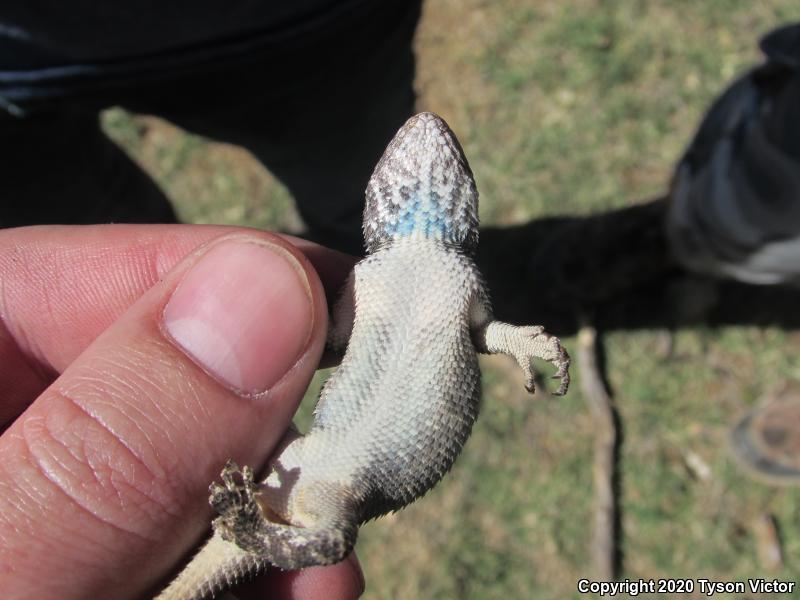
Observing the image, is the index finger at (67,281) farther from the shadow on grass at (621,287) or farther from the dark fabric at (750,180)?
the dark fabric at (750,180)

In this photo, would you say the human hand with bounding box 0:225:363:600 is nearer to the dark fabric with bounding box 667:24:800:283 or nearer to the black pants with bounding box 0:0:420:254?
the black pants with bounding box 0:0:420:254

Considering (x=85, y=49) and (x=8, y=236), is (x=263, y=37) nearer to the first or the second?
(x=85, y=49)

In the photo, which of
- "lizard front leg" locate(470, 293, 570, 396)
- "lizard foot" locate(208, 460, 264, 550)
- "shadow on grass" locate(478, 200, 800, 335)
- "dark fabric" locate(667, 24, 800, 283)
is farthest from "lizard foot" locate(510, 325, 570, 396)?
Result: "shadow on grass" locate(478, 200, 800, 335)

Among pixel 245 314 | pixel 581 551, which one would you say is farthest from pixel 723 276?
pixel 245 314

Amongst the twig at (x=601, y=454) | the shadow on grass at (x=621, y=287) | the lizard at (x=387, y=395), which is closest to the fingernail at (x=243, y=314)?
the lizard at (x=387, y=395)

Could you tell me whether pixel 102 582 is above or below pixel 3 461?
below

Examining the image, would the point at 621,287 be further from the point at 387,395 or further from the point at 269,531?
the point at 269,531

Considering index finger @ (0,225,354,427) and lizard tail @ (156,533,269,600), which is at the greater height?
index finger @ (0,225,354,427)
